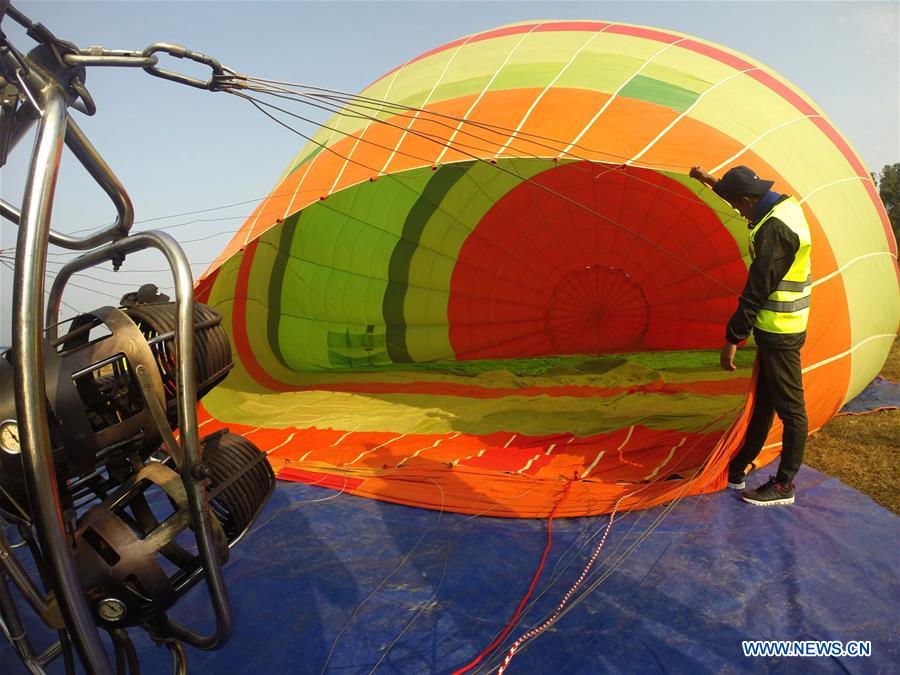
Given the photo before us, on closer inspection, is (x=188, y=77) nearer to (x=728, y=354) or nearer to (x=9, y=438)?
(x=9, y=438)

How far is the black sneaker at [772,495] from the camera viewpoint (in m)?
2.60

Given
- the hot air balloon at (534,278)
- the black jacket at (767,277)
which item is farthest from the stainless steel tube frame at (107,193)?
the black jacket at (767,277)

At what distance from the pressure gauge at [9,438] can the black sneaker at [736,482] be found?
267 cm

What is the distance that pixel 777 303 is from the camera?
8.38 ft

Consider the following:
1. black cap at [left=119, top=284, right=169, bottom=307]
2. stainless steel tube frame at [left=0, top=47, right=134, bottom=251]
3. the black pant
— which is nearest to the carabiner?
stainless steel tube frame at [left=0, top=47, right=134, bottom=251]

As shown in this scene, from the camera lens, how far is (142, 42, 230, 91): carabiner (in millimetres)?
1111

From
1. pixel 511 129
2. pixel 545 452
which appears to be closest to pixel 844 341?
pixel 545 452

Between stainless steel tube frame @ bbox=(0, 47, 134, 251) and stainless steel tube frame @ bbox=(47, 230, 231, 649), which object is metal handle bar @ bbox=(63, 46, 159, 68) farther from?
stainless steel tube frame @ bbox=(47, 230, 231, 649)

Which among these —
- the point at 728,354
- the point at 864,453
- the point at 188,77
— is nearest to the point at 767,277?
the point at 728,354

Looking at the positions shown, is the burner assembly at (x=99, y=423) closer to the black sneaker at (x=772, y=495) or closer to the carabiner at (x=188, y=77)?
the carabiner at (x=188, y=77)

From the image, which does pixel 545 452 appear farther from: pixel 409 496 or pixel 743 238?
pixel 743 238

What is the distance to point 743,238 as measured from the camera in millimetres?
4738

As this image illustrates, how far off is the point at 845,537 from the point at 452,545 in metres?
1.44

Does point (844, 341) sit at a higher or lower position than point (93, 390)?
lower
